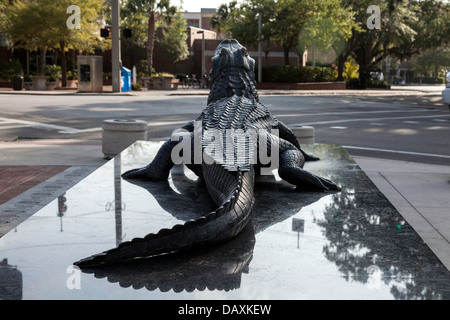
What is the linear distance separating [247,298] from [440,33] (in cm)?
5390

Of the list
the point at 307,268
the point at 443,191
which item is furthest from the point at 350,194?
the point at 443,191

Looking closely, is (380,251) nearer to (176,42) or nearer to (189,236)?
(189,236)

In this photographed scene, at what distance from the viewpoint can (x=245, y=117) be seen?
16.9 feet

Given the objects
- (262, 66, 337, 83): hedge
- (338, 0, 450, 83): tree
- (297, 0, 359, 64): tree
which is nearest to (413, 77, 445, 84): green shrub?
(338, 0, 450, 83): tree

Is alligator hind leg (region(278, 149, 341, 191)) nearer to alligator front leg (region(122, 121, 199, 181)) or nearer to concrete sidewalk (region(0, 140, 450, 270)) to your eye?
alligator front leg (region(122, 121, 199, 181))

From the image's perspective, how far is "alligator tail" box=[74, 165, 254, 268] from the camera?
9.82 feet

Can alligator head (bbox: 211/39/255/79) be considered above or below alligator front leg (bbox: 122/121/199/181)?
above

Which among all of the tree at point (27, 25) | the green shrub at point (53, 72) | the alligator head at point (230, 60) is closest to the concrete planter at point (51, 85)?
the green shrub at point (53, 72)

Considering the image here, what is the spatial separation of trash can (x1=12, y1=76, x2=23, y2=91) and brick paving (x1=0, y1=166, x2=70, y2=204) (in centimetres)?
2984

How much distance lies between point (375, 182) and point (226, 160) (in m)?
4.96

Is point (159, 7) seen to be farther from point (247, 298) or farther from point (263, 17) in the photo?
point (247, 298)

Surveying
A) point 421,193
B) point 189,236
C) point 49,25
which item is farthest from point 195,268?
point 49,25

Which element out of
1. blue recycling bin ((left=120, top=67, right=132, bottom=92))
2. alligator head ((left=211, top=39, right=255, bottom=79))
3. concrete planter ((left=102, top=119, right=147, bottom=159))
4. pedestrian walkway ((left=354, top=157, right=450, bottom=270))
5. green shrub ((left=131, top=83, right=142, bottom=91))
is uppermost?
alligator head ((left=211, top=39, right=255, bottom=79))

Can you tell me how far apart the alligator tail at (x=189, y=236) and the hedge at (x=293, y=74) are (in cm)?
4250
